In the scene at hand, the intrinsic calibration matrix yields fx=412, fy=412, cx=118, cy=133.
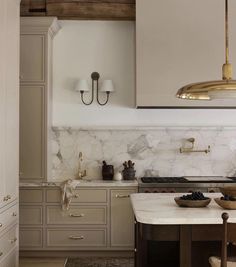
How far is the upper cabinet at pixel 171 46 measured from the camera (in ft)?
15.7

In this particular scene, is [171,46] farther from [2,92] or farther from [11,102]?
[2,92]

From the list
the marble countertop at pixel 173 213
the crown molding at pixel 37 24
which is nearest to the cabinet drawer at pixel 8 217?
the marble countertop at pixel 173 213

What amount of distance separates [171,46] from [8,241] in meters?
2.81

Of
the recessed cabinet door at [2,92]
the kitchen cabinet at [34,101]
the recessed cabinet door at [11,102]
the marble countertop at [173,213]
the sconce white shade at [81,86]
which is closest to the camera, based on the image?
the marble countertop at [173,213]

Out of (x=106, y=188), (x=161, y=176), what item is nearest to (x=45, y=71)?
(x=106, y=188)

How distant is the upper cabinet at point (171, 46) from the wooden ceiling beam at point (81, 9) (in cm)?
26

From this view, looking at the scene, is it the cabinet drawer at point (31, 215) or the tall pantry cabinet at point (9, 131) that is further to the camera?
the cabinet drawer at point (31, 215)

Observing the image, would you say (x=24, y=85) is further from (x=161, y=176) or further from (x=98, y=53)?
(x=161, y=176)

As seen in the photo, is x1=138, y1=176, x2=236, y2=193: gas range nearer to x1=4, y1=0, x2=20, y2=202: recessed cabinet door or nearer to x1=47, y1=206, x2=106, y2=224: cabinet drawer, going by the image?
x1=47, y1=206, x2=106, y2=224: cabinet drawer

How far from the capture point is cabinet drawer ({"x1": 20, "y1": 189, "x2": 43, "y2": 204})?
4676mm

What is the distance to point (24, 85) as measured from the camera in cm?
477

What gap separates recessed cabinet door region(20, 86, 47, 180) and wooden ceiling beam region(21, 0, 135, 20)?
920 mm

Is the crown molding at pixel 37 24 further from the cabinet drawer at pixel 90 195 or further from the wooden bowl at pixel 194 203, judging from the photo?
the wooden bowl at pixel 194 203

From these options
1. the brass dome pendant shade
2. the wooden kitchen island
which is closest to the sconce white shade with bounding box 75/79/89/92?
the brass dome pendant shade
